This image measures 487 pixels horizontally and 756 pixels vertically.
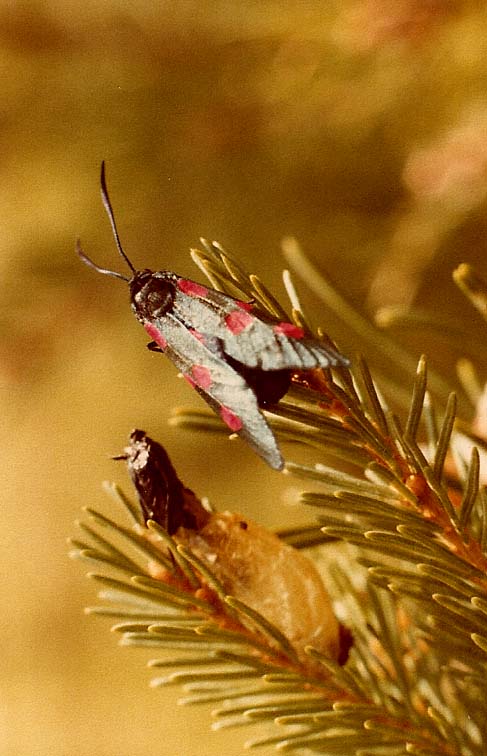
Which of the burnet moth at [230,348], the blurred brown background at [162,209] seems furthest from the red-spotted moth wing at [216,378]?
the blurred brown background at [162,209]

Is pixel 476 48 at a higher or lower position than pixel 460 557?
higher

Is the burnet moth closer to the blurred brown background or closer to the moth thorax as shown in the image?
the moth thorax

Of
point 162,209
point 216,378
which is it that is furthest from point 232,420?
point 162,209

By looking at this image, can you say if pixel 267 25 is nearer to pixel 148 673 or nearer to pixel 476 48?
pixel 476 48

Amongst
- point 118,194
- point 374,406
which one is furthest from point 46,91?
point 374,406

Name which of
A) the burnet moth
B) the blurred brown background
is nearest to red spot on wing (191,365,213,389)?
the burnet moth

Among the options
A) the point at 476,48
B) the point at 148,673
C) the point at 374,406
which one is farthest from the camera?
the point at 148,673

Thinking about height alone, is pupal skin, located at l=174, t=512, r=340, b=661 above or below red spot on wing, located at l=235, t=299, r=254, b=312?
below

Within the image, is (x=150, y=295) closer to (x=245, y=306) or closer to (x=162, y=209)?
(x=245, y=306)
